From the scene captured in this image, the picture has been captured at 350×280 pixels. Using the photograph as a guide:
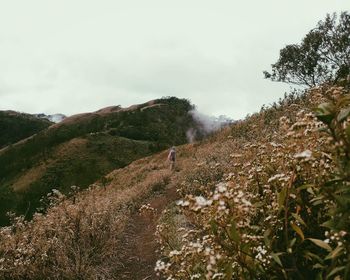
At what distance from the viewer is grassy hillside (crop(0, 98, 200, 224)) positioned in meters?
46.7

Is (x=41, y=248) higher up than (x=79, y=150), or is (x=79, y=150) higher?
(x=79, y=150)

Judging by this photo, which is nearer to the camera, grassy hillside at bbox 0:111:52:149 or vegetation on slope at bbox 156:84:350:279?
vegetation on slope at bbox 156:84:350:279

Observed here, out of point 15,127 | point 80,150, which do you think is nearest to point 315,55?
point 80,150

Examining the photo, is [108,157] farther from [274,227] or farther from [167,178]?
[274,227]

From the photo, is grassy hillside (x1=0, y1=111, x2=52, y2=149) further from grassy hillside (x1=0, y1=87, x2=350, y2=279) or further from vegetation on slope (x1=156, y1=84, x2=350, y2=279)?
vegetation on slope (x1=156, y1=84, x2=350, y2=279)

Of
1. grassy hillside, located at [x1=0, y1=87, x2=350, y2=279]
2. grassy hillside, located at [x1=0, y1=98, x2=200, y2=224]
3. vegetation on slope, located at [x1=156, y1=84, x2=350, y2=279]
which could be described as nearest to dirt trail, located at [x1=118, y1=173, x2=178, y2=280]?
grassy hillside, located at [x1=0, y1=87, x2=350, y2=279]

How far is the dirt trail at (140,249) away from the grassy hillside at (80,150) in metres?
21.4

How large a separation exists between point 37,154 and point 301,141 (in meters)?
56.8

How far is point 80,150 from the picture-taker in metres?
57.1

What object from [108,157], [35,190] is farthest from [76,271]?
[108,157]

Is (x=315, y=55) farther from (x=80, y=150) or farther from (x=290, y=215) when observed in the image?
(x=80, y=150)

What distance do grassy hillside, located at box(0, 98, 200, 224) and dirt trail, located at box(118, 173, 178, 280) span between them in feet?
70.1

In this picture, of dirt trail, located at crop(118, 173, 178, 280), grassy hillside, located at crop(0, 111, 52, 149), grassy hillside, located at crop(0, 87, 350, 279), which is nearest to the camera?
grassy hillside, located at crop(0, 87, 350, 279)

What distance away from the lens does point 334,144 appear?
9.82 ft
